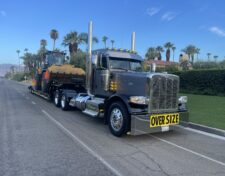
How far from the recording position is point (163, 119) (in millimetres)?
6996

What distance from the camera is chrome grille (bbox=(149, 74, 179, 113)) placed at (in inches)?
275

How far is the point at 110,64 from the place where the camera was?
8.48 m

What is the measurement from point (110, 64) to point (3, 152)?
4.37 meters

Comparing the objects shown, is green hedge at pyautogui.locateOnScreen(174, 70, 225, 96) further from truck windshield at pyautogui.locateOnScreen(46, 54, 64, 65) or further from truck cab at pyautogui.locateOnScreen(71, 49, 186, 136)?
truck cab at pyautogui.locateOnScreen(71, 49, 186, 136)

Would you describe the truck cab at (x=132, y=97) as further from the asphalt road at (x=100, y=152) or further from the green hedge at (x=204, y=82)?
the green hedge at (x=204, y=82)

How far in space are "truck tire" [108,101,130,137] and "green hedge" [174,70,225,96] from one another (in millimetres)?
14363

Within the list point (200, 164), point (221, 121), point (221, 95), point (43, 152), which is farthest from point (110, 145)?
point (221, 95)

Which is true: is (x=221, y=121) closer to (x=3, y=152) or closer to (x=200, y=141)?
(x=200, y=141)

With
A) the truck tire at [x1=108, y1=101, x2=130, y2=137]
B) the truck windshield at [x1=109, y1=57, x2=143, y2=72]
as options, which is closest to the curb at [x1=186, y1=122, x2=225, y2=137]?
the truck tire at [x1=108, y1=101, x2=130, y2=137]

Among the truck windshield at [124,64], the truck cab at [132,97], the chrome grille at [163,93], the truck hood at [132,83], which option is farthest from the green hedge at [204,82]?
the truck hood at [132,83]

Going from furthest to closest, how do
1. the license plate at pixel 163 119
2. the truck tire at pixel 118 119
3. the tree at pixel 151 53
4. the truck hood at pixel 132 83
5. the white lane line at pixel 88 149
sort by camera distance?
the tree at pixel 151 53 → the truck hood at pixel 132 83 → the truck tire at pixel 118 119 → the license plate at pixel 163 119 → the white lane line at pixel 88 149

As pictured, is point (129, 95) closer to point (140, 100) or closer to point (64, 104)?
point (140, 100)

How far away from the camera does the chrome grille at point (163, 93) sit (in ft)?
22.9

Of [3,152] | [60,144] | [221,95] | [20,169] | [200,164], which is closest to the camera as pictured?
[20,169]
